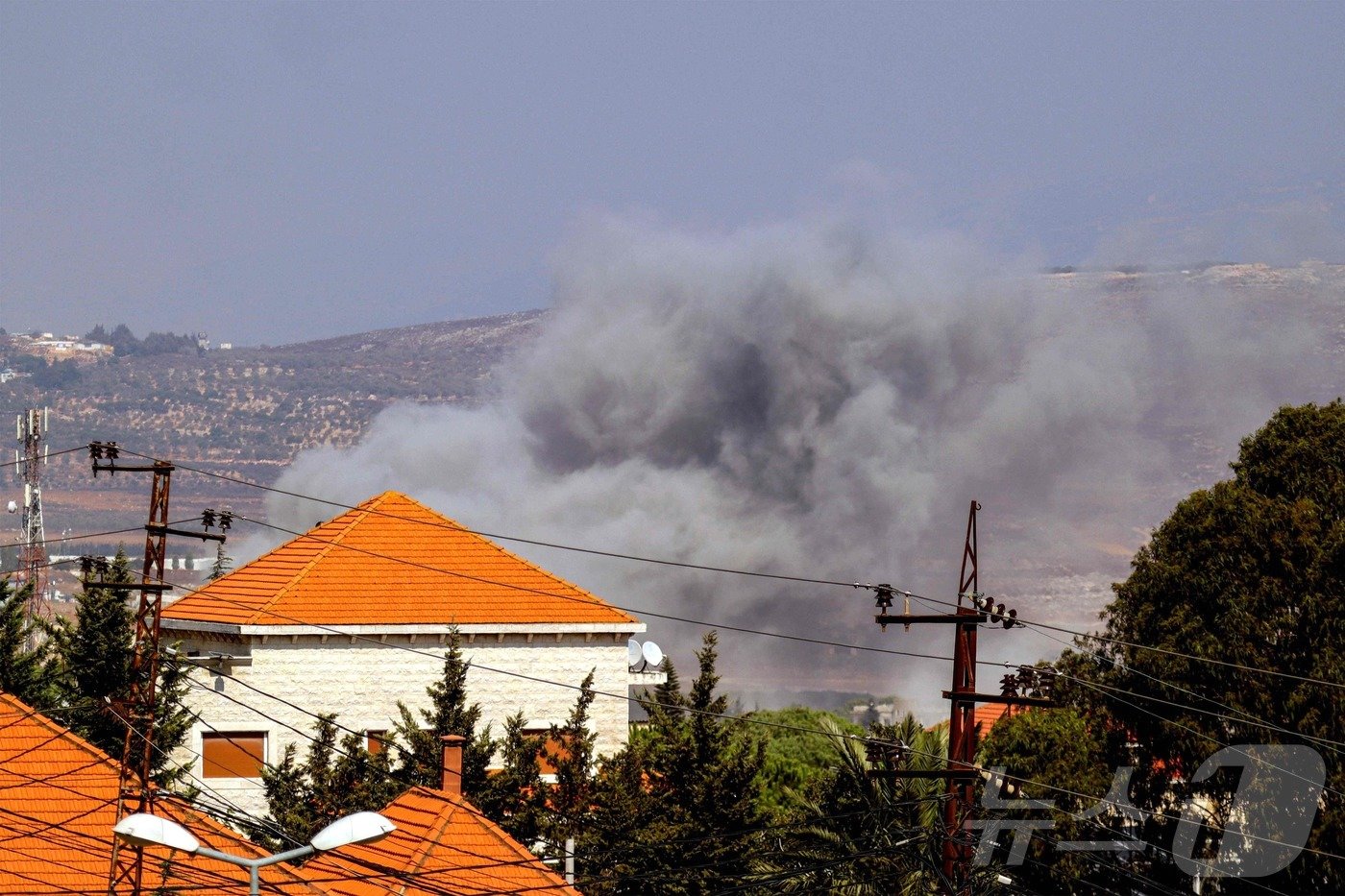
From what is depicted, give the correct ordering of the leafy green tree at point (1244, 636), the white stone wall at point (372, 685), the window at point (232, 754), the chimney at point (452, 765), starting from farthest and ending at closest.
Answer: the white stone wall at point (372, 685), the window at point (232, 754), the chimney at point (452, 765), the leafy green tree at point (1244, 636)

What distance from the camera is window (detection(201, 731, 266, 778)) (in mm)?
40438

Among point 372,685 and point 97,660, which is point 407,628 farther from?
point 97,660

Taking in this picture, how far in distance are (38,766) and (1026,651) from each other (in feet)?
247

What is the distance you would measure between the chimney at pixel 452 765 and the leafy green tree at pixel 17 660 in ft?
39.6

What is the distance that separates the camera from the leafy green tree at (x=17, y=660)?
39.5 m

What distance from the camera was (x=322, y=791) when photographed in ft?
107

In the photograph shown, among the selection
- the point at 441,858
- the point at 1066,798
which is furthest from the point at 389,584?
the point at 1066,798

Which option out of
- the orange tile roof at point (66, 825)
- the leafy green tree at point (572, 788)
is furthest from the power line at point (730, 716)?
the orange tile roof at point (66, 825)

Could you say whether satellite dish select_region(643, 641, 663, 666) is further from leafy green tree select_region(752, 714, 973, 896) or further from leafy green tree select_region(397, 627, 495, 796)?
leafy green tree select_region(752, 714, 973, 896)

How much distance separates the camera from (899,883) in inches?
989

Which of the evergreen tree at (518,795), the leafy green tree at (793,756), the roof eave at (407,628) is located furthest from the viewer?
the leafy green tree at (793,756)

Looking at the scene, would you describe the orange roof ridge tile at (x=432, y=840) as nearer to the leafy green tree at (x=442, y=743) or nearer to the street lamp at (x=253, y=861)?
the leafy green tree at (x=442, y=743)

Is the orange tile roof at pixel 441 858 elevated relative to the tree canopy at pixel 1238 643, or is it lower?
lower

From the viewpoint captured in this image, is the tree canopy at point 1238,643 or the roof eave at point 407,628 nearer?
the tree canopy at point 1238,643
